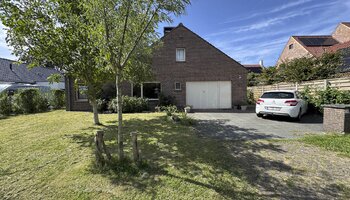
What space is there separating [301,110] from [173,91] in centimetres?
790

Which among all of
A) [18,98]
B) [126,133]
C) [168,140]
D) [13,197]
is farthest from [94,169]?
[18,98]

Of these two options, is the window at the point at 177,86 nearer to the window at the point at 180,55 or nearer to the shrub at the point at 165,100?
the shrub at the point at 165,100

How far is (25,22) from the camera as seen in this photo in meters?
5.65

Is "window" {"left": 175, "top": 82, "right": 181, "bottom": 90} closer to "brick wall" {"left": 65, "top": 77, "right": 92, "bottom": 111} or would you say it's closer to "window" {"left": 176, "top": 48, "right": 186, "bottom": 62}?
"window" {"left": 176, "top": 48, "right": 186, "bottom": 62}

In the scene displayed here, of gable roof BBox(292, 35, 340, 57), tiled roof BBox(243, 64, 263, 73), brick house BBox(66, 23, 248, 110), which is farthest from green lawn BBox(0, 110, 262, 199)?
tiled roof BBox(243, 64, 263, 73)

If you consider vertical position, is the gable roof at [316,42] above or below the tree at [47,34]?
above

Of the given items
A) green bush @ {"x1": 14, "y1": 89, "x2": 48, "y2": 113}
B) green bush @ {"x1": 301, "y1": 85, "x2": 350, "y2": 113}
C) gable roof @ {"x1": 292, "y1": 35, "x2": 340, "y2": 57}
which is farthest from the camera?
gable roof @ {"x1": 292, "y1": 35, "x2": 340, "y2": 57}

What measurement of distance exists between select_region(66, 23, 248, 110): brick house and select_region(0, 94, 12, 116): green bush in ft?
12.2

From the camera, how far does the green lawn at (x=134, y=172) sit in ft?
9.37

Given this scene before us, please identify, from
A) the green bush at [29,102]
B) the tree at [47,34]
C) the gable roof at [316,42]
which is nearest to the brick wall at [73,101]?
the green bush at [29,102]

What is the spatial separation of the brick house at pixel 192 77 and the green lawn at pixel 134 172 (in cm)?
832

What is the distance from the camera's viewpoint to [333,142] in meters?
5.02

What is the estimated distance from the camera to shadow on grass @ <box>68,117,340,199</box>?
290 cm

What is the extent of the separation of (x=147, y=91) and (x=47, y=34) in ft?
26.5
